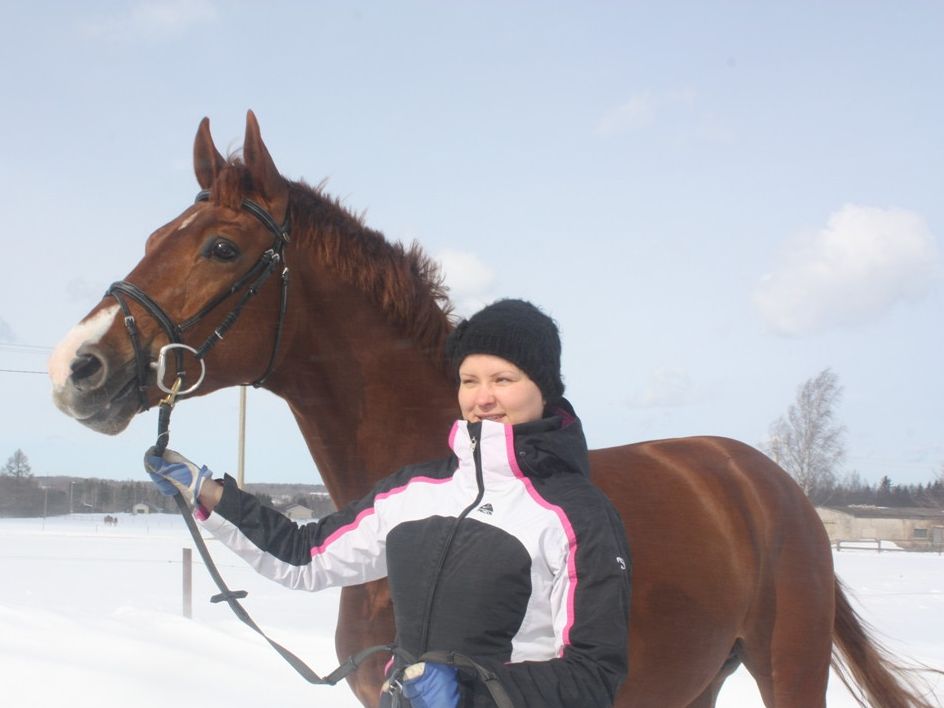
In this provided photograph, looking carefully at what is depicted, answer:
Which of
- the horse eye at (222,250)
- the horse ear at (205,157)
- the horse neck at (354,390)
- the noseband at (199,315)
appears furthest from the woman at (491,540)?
the horse ear at (205,157)

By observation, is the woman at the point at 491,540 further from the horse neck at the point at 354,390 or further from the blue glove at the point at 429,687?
the horse neck at the point at 354,390

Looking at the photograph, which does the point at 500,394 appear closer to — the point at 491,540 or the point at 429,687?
the point at 491,540

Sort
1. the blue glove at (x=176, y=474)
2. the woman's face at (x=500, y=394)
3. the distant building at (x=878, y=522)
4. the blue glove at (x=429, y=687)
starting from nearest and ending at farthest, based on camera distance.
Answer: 1. the blue glove at (x=429, y=687)
2. the woman's face at (x=500, y=394)
3. the blue glove at (x=176, y=474)
4. the distant building at (x=878, y=522)

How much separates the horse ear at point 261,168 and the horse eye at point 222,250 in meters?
0.17

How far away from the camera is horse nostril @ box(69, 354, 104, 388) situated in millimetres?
1915

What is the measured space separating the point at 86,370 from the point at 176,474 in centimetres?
33

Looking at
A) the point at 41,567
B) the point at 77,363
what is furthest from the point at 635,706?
the point at 41,567

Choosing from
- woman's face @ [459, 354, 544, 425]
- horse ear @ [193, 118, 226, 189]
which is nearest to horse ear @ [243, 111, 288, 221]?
horse ear @ [193, 118, 226, 189]

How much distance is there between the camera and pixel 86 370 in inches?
76.0

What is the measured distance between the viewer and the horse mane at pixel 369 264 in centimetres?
236

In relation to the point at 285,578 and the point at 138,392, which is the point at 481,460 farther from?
the point at 138,392

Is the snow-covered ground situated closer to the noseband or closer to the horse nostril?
the noseband

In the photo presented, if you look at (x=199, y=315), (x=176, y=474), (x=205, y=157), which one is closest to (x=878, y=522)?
(x=205, y=157)

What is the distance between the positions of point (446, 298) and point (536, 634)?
1.21 m
